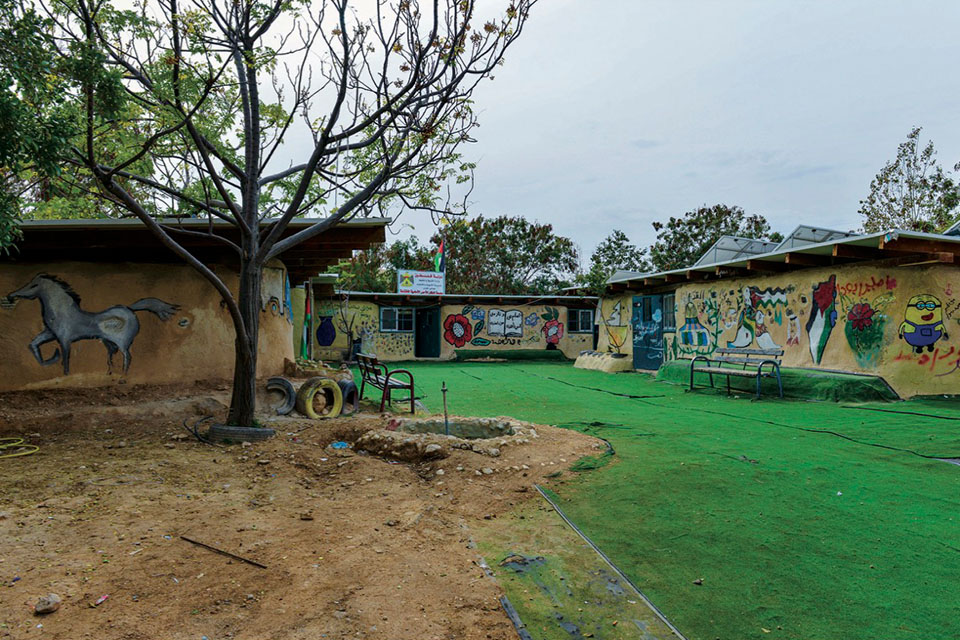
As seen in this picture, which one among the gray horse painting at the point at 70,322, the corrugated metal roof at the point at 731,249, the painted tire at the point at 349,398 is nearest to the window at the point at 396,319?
the corrugated metal roof at the point at 731,249

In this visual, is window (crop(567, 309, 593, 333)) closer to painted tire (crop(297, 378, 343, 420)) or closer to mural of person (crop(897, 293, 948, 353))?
mural of person (crop(897, 293, 948, 353))

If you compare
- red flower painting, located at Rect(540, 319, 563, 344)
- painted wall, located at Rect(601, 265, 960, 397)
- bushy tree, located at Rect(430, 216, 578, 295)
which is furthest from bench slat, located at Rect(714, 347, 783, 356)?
bushy tree, located at Rect(430, 216, 578, 295)

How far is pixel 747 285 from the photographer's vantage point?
43.5 ft

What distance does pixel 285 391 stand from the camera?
25.9 feet

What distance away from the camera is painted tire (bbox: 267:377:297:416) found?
7.79m

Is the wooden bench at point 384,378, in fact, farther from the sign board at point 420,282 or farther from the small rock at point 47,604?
Result: the sign board at point 420,282

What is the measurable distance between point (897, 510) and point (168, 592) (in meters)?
4.87

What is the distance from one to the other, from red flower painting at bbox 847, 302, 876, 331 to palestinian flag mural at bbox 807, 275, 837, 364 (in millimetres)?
353

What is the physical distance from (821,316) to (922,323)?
171 centimetres

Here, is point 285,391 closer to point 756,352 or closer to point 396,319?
point 756,352

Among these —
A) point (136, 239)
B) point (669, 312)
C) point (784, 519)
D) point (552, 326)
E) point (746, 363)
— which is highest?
point (136, 239)

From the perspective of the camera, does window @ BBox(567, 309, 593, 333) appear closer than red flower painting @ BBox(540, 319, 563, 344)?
No

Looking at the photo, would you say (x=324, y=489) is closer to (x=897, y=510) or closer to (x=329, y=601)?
(x=329, y=601)

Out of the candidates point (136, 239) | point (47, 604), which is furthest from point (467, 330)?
point (47, 604)
